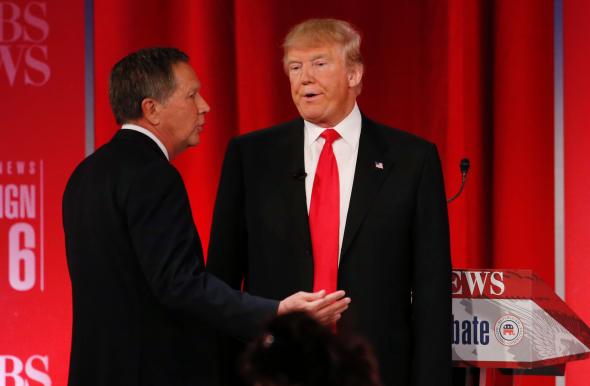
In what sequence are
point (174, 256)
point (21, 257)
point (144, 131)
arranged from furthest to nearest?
point (21, 257), point (144, 131), point (174, 256)

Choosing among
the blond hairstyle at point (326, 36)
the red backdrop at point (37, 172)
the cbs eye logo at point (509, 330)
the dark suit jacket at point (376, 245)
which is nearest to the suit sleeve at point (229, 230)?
the dark suit jacket at point (376, 245)

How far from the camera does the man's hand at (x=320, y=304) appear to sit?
223cm

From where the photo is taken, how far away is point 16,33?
4039 millimetres

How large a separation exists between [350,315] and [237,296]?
1.16 ft

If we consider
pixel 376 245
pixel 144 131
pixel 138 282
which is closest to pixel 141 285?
pixel 138 282

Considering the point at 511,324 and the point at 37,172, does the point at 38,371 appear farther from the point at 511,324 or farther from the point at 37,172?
the point at 511,324

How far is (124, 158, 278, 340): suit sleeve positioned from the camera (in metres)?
2.14

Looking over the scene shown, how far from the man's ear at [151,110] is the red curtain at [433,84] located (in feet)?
5.01

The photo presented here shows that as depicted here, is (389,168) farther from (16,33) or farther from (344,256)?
(16,33)

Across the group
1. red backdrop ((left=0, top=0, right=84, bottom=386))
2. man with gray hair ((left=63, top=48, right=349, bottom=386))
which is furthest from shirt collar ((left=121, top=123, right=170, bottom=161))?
red backdrop ((left=0, top=0, right=84, bottom=386))

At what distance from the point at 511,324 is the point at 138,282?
951 mm

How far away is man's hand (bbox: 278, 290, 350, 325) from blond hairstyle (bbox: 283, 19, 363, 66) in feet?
2.18

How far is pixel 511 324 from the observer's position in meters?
2.52

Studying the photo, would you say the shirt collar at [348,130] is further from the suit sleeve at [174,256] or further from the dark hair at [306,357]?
the dark hair at [306,357]
